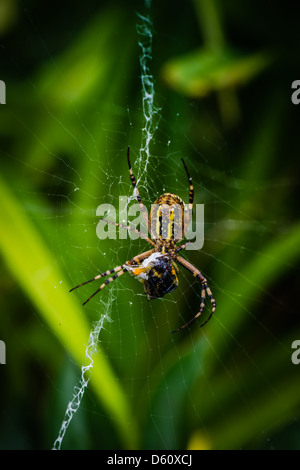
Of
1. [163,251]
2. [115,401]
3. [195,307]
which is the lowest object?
[115,401]

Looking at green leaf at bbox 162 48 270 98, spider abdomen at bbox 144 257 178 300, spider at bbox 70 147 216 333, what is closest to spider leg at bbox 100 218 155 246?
spider at bbox 70 147 216 333

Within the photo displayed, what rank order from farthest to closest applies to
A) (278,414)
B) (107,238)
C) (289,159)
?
(289,159), (107,238), (278,414)

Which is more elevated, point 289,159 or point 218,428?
point 289,159

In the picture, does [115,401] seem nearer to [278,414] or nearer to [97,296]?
[97,296]

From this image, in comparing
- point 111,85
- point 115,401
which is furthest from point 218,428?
point 111,85

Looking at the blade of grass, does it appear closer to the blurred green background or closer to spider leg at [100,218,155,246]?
the blurred green background

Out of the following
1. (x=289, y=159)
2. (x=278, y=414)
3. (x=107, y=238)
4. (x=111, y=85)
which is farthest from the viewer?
(x=289, y=159)

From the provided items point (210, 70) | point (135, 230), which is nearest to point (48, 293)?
point (135, 230)

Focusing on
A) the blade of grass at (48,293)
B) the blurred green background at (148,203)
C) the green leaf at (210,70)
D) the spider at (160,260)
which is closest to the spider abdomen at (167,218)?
the spider at (160,260)
